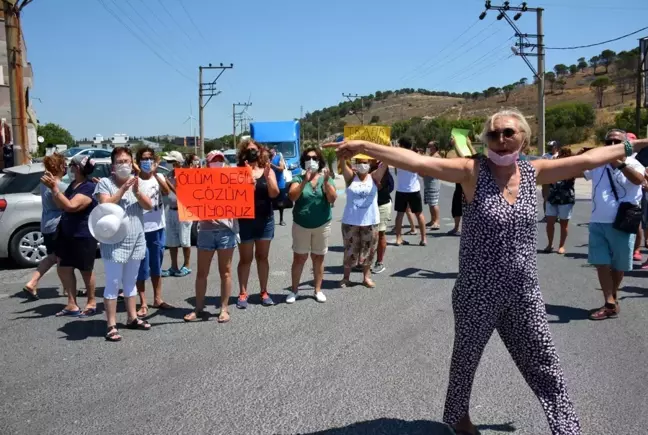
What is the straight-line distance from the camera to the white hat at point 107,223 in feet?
18.9

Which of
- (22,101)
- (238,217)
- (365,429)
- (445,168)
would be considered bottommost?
(365,429)

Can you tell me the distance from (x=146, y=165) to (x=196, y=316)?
5.86ft

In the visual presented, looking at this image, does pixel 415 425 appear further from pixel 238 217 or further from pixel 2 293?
pixel 2 293

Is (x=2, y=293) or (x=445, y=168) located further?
(x=2, y=293)

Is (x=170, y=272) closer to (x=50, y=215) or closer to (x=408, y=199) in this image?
(x=50, y=215)

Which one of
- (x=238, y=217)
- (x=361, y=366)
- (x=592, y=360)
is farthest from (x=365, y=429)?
(x=238, y=217)

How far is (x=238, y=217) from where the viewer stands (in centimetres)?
654

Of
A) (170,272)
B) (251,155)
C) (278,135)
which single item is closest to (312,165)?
(251,155)

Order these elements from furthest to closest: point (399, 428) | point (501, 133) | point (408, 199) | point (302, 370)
Answer: point (408, 199) < point (302, 370) < point (399, 428) < point (501, 133)

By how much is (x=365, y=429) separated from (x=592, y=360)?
2.42 metres

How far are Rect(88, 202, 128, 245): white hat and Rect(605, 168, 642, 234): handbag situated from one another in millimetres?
5157

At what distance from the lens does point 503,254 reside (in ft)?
10.9

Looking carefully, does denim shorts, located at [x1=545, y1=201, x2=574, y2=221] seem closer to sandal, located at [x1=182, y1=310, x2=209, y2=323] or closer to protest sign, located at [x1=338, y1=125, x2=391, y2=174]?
protest sign, located at [x1=338, y1=125, x2=391, y2=174]

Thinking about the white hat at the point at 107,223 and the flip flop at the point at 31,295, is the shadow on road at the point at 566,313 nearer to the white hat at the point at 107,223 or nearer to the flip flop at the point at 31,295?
the white hat at the point at 107,223
